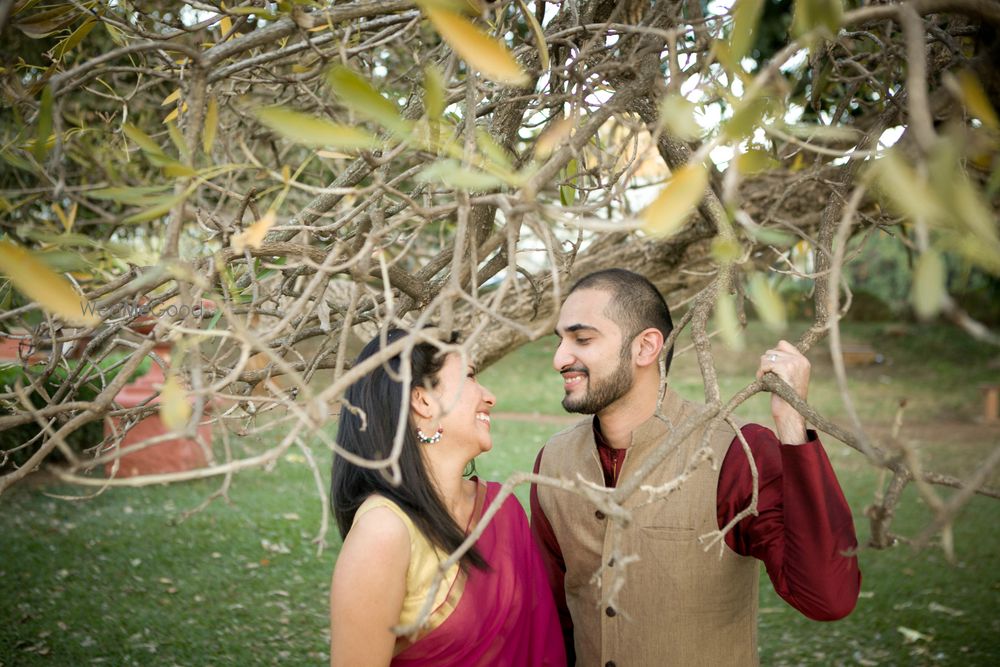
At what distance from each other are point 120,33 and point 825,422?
1.82m

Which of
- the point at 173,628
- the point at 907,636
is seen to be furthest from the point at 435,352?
the point at 907,636

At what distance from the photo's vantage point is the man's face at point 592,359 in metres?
2.41

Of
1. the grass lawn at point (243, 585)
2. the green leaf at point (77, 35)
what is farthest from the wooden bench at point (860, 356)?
the green leaf at point (77, 35)

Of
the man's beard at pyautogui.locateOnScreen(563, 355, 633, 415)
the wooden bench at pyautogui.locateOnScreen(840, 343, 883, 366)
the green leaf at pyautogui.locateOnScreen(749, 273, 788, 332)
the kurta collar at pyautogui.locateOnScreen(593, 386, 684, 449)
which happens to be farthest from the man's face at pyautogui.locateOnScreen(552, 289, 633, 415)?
the wooden bench at pyautogui.locateOnScreen(840, 343, 883, 366)

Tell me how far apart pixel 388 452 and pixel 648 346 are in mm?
829

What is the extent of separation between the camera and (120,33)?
6.75ft

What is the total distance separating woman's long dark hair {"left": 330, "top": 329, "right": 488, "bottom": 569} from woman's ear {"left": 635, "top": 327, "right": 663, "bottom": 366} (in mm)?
624

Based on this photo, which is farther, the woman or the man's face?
the man's face

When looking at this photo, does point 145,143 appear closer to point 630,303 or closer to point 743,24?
point 743,24

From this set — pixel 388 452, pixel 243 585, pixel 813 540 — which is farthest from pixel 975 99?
pixel 243 585

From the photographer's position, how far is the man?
1.93m

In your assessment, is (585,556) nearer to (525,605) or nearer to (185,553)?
(525,605)

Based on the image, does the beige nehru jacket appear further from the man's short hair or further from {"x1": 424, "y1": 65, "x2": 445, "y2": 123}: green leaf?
{"x1": 424, "y1": 65, "x2": 445, "y2": 123}: green leaf

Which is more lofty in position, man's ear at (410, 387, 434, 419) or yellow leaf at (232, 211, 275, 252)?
yellow leaf at (232, 211, 275, 252)
